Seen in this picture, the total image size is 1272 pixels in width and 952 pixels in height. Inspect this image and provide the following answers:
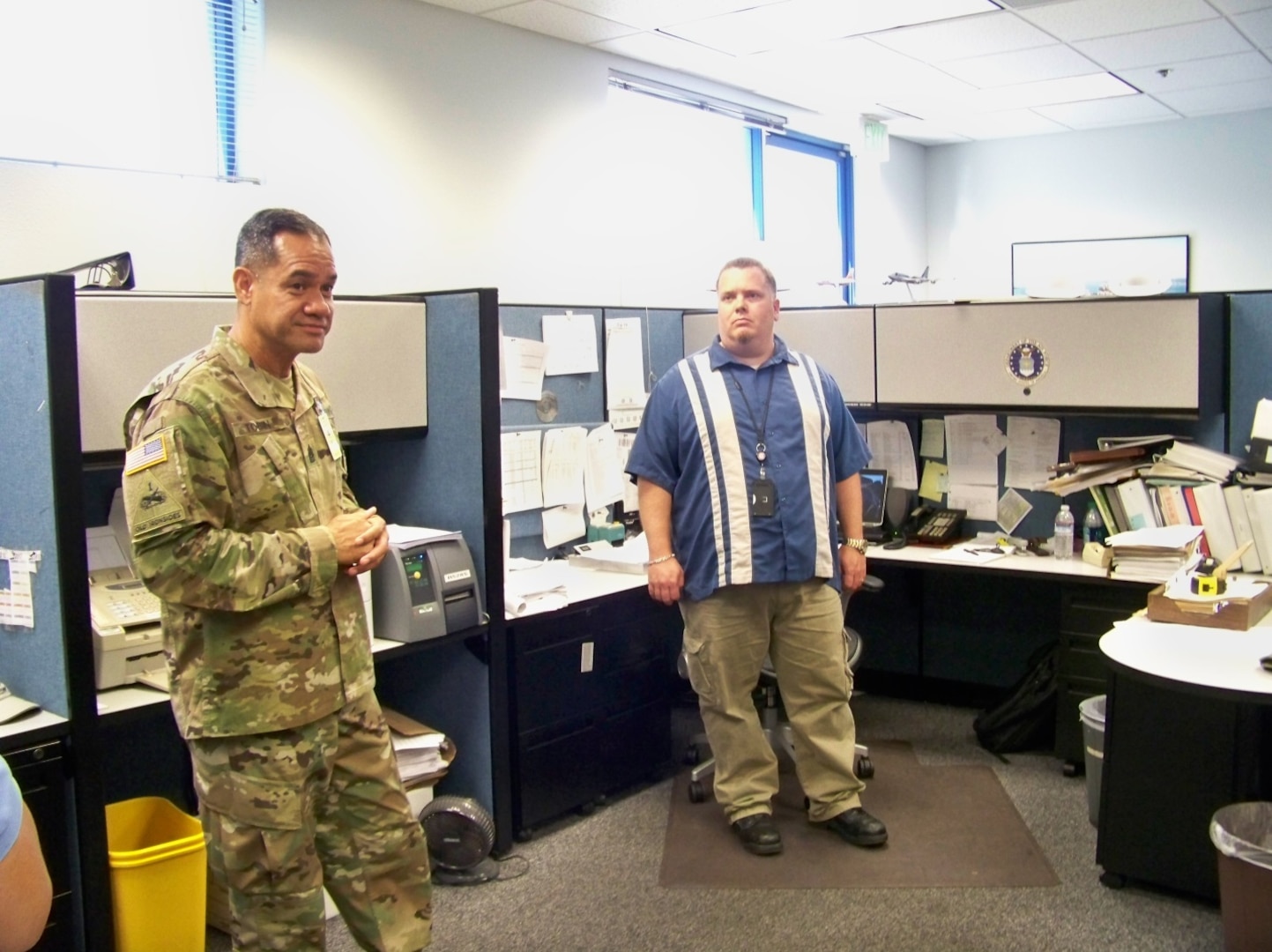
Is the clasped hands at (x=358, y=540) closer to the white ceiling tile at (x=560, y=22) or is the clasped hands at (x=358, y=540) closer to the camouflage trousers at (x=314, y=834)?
the camouflage trousers at (x=314, y=834)

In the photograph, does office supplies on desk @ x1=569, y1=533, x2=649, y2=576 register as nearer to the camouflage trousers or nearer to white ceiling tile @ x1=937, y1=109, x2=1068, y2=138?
the camouflage trousers

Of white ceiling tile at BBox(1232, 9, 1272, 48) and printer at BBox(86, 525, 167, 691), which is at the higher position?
white ceiling tile at BBox(1232, 9, 1272, 48)

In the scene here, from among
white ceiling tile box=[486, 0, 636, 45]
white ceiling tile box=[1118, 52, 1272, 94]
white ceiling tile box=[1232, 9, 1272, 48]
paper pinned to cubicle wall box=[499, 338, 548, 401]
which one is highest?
white ceiling tile box=[1118, 52, 1272, 94]

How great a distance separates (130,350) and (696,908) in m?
1.51

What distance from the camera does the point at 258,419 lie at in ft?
5.70

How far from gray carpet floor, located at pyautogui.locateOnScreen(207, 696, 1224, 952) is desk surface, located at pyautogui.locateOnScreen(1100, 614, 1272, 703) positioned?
1.74 ft

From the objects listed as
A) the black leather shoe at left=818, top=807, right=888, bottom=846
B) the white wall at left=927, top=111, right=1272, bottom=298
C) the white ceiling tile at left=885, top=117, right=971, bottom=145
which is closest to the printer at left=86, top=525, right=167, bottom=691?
the black leather shoe at left=818, top=807, right=888, bottom=846

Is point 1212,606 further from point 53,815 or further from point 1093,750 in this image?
point 53,815

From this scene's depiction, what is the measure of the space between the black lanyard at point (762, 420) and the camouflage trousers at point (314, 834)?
1032 mm

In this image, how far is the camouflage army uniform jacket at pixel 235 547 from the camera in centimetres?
164

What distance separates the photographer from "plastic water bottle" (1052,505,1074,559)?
3154mm

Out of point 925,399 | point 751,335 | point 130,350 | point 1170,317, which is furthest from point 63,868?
point 1170,317

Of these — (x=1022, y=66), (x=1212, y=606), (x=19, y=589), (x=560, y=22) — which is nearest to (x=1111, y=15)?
(x=1022, y=66)

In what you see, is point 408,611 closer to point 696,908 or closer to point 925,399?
point 696,908
